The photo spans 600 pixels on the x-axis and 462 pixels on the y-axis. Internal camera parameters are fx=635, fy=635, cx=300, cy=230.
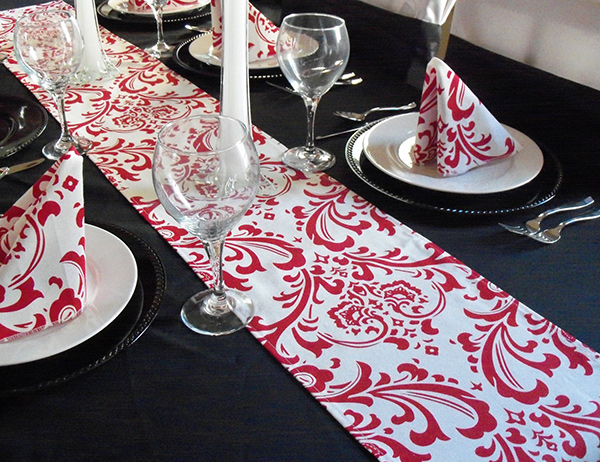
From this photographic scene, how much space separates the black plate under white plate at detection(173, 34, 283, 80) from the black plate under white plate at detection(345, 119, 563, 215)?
0.37 m

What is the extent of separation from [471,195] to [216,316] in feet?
1.20

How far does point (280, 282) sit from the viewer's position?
0.68 metres

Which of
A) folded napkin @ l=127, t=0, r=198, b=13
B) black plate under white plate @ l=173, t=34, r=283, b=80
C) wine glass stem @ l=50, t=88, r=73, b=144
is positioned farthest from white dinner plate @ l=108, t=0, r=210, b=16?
wine glass stem @ l=50, t=88, r=73, b=144

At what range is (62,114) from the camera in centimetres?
94

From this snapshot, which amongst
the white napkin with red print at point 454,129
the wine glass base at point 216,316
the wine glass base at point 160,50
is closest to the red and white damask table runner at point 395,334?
the wine glass base at point 216,316

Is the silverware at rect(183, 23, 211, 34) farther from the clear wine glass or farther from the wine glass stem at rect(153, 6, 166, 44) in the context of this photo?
the clear wine glass

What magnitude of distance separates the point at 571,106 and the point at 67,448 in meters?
0.91

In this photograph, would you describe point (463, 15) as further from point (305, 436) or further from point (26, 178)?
point (305, 436)

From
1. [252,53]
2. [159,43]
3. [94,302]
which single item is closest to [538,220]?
[94,302]

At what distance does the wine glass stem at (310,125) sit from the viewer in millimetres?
898

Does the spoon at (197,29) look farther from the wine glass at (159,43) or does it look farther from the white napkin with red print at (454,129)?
the white napkin with red print at (454,129)

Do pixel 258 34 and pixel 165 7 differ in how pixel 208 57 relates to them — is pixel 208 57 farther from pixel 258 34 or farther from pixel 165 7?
pixel 165 7

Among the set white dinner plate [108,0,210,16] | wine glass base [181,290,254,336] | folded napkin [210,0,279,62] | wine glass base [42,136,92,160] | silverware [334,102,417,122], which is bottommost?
wine glass base [181,290,254,336]

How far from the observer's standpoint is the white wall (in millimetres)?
1247
